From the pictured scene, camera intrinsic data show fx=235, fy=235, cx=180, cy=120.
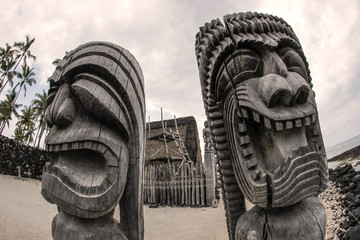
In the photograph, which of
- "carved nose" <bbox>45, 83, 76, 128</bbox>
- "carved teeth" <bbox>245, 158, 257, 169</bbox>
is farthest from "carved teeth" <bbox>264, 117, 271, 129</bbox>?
"carved nose" <bbox>45, 83, 76, 128</bbox>

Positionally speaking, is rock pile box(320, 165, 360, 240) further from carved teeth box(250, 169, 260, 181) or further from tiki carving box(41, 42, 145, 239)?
tiki carving box(41, 42, 145, 239)

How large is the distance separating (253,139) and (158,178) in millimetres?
8005

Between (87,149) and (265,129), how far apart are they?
1.25 metres

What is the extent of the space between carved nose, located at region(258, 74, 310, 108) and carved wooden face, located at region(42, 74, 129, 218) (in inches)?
41.2

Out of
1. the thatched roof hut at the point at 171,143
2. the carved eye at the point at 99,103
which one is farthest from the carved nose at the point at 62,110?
the thatched roof hut at the point at 171,143

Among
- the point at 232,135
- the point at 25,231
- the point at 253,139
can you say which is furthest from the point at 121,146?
the point at 25,231

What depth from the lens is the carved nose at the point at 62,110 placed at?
5.96 ft

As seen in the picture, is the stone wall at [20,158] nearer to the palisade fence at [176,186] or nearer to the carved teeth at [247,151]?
the palisade fence at [176,186]

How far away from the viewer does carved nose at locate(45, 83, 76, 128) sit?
1817 millimetres

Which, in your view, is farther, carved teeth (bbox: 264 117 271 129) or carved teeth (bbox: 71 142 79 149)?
carved teeth (bbox: 71 142 79 149)

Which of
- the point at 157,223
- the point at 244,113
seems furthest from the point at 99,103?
the point at 157,223

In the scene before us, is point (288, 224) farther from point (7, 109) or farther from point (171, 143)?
point (7, 109)

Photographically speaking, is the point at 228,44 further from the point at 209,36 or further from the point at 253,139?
the point at 253,139

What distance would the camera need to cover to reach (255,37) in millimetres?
1666
